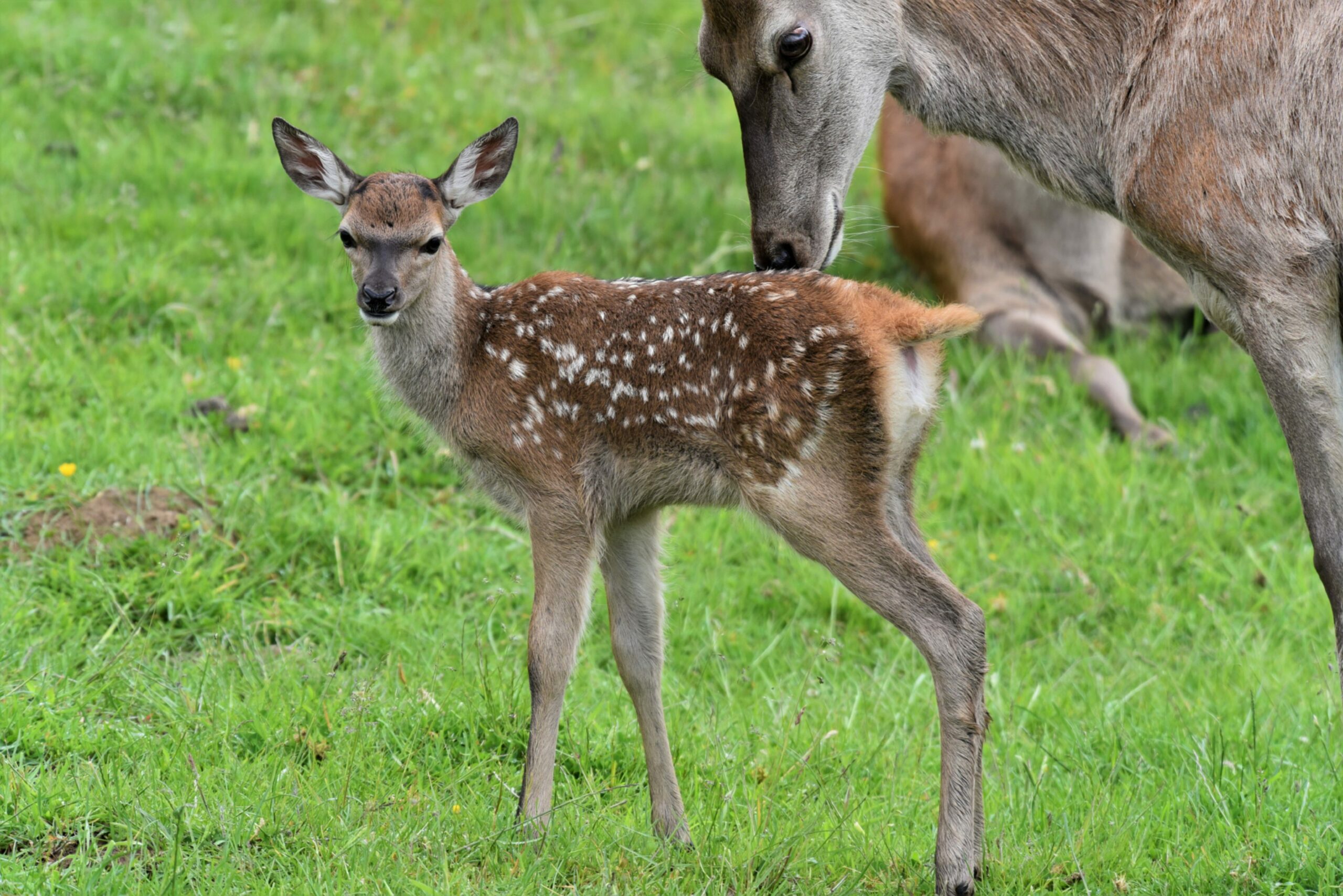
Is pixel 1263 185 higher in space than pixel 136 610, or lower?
higher

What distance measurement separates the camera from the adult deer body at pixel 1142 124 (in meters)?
3.98

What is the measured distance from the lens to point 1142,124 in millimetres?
4270

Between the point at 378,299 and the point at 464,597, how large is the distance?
1.47 metres

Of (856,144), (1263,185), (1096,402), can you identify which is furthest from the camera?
(1096,402)

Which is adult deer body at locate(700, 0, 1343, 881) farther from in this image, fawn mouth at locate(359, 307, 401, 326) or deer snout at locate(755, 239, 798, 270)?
fawn mouth at locate(359, 307, 401, 326)

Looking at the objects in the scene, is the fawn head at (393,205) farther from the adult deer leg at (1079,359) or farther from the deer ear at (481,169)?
the adult deer leg at (1079,359)

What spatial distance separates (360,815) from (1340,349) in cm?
275

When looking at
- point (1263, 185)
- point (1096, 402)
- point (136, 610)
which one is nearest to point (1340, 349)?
point (1263, 185)

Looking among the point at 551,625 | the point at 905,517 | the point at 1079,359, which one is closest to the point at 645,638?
the point at 551,625

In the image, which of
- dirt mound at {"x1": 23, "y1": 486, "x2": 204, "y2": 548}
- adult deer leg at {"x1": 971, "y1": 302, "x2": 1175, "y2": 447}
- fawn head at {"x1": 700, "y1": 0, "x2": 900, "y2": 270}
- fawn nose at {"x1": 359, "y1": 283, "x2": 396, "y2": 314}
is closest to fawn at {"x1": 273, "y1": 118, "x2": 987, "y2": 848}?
fawn nose at {"x1": 359, "y1": 283, "x2": 396, "y2": 314}

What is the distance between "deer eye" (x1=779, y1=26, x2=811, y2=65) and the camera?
4.63 m

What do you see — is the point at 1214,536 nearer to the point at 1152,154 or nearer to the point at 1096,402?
the point at 1096,402

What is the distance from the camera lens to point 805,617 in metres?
5.73

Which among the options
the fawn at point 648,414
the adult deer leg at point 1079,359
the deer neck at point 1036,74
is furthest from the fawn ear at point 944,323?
the adult deer leg at point 1079,359
